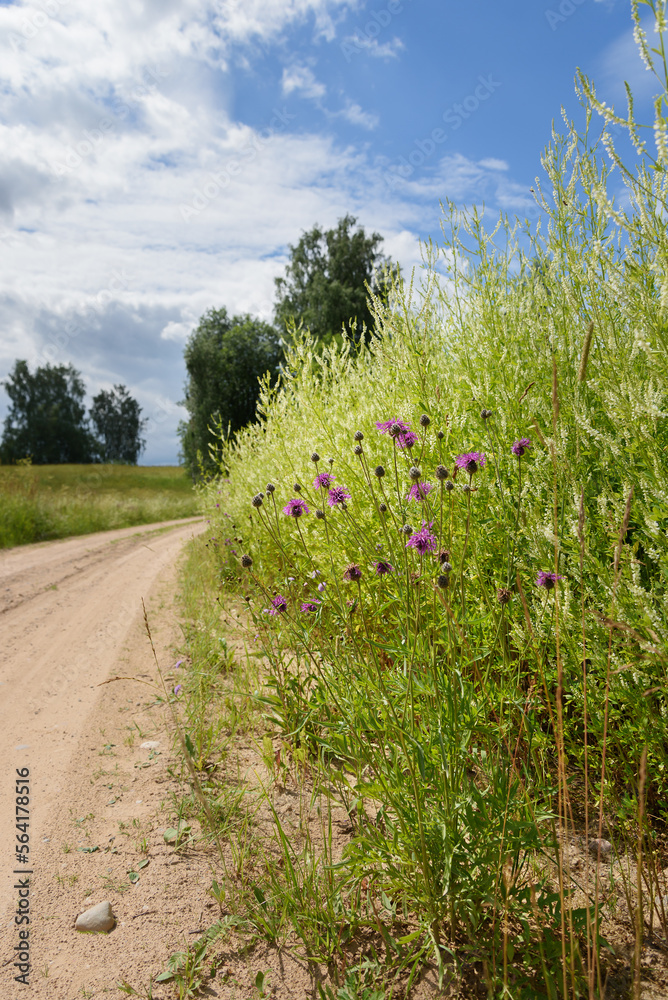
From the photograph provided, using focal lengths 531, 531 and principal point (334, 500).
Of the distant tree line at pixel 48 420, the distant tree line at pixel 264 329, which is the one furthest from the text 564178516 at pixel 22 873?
the distant tree line at pixel 48 420

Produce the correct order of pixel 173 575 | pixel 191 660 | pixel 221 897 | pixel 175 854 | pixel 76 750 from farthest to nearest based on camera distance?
pixel 173 575 < pixel 191 660 < pixel 76 750 < pixel 175 854 < pixel 221 897

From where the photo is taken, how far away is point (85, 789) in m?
2.82

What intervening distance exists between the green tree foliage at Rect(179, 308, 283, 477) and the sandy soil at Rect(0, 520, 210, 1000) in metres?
24.5

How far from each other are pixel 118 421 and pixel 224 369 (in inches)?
2176

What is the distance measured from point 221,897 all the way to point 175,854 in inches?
14.9

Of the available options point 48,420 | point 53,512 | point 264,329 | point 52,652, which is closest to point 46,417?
point 48,420

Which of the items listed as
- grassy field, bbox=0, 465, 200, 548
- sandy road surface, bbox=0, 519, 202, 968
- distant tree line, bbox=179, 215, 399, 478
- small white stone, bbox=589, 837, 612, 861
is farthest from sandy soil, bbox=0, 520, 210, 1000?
distant tree line, bbox=179, 215, 399, 478

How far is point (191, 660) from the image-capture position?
407cm

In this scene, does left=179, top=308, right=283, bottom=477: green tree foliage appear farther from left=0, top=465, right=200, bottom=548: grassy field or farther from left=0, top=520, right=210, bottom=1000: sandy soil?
left=0, top=520, right=210, bottom=1000: sandy soil

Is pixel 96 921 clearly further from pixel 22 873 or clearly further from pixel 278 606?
pixel 278 606

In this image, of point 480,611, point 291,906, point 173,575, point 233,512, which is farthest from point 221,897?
point 173,575

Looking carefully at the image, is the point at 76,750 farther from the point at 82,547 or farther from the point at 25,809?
the point at 82,547

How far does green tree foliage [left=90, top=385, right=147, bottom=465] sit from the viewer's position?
7644 centimetres

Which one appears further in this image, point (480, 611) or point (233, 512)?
point (233, 512)
